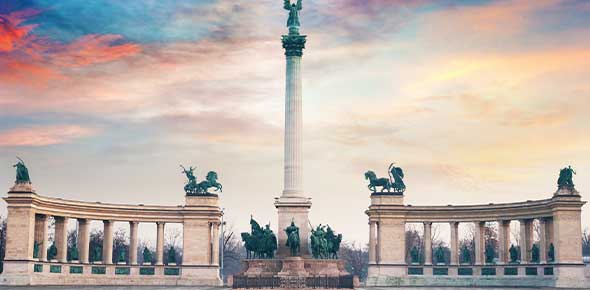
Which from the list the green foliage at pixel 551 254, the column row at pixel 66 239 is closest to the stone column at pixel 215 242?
the column row at pixel 66 239

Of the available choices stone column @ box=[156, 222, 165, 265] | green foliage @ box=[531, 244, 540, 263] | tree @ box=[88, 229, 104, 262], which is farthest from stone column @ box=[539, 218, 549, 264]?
tree @ box=[88, 229, 104, 262]

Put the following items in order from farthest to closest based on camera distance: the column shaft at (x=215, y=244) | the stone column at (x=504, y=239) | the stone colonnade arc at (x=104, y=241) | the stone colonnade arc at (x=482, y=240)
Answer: the column shaft at (x=215, y=244), the stone column at (x=504, y=239), the stone colonnade arc at (x=482, y=240), the stone colonnade arc at (x=104, y=241)

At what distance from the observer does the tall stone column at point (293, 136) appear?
84.3 metres

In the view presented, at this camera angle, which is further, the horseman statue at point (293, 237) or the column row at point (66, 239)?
the column row at point (66, 239)

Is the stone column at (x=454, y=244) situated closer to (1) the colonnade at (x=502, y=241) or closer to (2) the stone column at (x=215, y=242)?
(1) the colonnade at (x=502, y=241)

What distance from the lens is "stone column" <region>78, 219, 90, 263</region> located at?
102 meters

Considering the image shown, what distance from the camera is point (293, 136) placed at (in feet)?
284

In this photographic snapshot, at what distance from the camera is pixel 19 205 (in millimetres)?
94500

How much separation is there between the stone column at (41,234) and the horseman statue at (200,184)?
17652 millimetres

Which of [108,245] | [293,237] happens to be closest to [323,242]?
[293,237]

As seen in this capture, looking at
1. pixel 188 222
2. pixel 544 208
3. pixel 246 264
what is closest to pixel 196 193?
pixel 188 222

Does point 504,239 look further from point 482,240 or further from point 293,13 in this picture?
point 293,13

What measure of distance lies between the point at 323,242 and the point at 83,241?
111 feet

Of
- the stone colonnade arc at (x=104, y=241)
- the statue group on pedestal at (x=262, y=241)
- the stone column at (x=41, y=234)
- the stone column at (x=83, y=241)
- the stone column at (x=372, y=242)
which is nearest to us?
the statue group on pedestal at (x=262, y=241)
